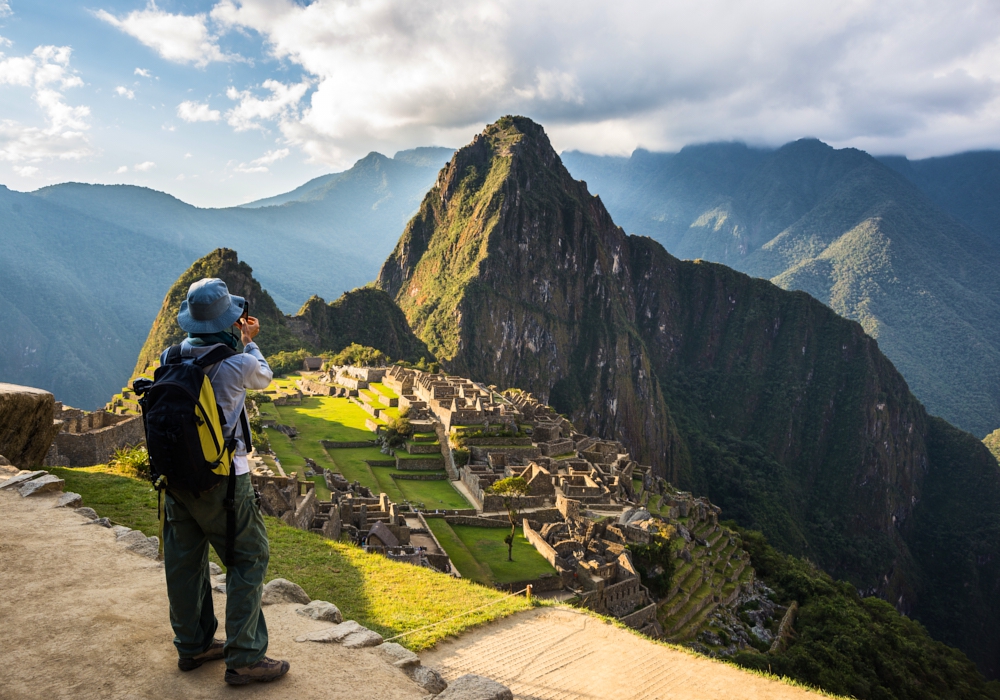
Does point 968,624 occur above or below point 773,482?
below

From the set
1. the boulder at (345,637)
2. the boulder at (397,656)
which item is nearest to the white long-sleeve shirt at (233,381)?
the boulder at (345,637)

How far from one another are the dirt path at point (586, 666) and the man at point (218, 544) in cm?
271

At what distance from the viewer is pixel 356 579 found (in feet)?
29.4

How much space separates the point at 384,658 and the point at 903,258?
23132 centimetres

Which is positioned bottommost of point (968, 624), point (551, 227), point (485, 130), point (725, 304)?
point (968, 624)

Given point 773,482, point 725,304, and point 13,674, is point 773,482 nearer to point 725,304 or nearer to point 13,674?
point 725,304

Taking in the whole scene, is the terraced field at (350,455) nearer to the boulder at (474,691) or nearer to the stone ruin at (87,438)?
the stone ruin at (87,438)

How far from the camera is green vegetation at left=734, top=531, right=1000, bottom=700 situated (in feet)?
78.2

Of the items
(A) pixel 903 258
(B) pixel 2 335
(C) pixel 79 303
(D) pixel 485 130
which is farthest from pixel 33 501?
(A) pixel 903 258

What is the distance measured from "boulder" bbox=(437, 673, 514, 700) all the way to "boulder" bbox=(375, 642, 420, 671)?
0.52 meters

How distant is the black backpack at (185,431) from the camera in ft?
12.9

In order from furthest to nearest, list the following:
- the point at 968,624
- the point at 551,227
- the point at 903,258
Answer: the point at 903,258
the point at 551,227
the point at 968,624

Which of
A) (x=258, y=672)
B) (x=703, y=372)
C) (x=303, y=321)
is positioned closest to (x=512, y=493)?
(x=258, y=672)

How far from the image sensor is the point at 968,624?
80.4 m
